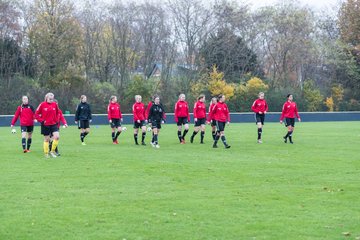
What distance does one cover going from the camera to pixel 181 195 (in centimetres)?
1062

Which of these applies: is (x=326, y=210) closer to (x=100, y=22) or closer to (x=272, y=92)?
(x=272, y=92)

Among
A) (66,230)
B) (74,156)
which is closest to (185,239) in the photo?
(66,230)

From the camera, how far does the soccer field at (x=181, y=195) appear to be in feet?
26.5

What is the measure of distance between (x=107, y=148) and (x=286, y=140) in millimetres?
7009

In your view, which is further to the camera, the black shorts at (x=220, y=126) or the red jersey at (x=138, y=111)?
the red jersey at (x=138, y=111)

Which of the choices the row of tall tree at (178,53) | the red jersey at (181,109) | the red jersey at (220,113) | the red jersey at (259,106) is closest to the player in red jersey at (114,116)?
the red jersey at (181,109)

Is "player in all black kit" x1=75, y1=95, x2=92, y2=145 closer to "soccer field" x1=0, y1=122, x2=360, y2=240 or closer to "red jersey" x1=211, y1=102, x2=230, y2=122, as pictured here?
"soccer field" x1=0, y1=122, x2=360, y2=240

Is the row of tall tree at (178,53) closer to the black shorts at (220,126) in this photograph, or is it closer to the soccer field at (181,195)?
the black shorts at (220,126)

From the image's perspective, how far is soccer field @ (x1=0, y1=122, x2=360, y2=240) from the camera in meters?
8.07

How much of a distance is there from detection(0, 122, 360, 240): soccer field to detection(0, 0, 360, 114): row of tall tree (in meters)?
29.0

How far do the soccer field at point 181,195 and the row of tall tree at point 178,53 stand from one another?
2896 centimetres

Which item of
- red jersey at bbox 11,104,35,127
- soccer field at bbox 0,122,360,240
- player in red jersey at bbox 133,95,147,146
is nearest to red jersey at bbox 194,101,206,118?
player in red jersey at bbox 133,95,147,146

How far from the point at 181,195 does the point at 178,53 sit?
147 ft

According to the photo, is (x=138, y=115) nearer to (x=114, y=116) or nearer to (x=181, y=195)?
(x=114, y=116)
